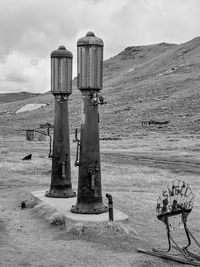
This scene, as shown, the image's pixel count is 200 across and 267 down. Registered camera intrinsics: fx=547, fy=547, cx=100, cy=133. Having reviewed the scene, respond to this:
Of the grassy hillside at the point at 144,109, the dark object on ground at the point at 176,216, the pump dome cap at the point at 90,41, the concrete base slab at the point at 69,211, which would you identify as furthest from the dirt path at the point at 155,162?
the grassy hillside at the point at 144,109

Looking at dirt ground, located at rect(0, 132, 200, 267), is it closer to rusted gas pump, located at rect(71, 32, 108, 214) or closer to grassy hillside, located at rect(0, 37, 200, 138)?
rusted gas pump, located at rect(71, 32, 108, 214)

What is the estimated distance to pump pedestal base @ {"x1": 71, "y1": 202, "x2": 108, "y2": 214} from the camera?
1041 centimetres

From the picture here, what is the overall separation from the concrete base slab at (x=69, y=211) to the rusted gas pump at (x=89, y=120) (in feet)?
0.66

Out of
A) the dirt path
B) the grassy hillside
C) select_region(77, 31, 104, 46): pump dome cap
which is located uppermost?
the grassy hillside

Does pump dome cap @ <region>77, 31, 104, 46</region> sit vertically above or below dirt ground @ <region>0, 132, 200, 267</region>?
above

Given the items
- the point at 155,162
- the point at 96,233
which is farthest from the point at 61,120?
the point at 155,162

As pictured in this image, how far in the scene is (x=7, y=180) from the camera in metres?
17.4

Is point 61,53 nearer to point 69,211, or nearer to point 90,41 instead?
point 90,41

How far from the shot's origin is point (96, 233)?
9.38 metres

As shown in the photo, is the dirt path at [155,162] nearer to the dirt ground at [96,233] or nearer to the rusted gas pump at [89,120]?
the dirt ground at [96,233]

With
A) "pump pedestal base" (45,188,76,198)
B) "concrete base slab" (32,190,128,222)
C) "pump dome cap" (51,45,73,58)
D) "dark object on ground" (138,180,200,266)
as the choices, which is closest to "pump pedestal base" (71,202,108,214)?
"concrete base slab" (32,190,128,222)

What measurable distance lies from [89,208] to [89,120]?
1681mm

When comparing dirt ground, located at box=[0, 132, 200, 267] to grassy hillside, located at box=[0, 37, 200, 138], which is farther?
grassy hillside, located at box=[0, 37, 200, 138]

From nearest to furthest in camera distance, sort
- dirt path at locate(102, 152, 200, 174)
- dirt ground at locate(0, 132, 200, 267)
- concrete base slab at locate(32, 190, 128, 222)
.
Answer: dirt ground at locate(0, 132, 200, 267)
concrete base slab at locate(32, 190, 128, 222)
dirt path at locate(102, 152, 200, 174)
